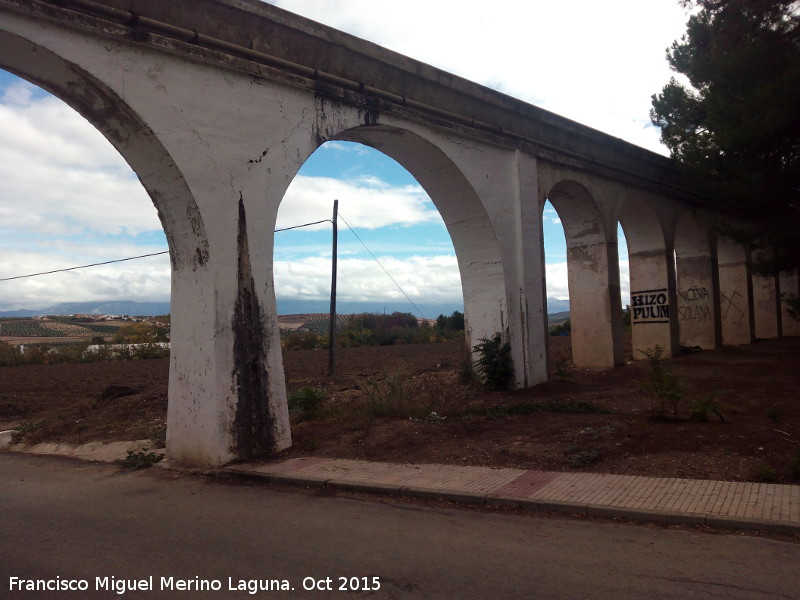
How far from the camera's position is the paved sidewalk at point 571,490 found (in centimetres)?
474

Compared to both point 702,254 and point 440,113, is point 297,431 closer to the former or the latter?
point 440,113

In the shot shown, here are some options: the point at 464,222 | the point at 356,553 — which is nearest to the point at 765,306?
the point at 464,222

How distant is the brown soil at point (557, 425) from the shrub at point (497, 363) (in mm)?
245

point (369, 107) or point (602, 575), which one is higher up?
point (369, 107)

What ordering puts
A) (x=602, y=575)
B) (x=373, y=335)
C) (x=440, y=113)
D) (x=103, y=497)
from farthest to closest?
(x=373, y=335) < (x=440, y=113) < (x=103, y=497) < (x=602, y=575)

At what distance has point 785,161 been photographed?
1269 cm

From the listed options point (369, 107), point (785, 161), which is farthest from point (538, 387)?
point (785, 161)

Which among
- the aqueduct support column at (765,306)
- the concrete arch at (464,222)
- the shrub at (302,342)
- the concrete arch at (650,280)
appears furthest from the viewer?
the shrub at (302,342)

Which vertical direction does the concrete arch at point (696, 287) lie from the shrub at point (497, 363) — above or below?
above

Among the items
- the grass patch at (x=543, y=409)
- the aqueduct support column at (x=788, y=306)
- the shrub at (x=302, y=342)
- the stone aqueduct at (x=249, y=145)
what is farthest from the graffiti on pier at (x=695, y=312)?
the shrub at (x=302, y=342)

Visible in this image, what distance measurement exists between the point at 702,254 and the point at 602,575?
16.9 metres

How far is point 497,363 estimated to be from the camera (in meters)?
11.1

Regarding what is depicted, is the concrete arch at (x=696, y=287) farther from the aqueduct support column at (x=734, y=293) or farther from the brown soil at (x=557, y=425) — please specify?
the brown soil at (x=557, y=425)

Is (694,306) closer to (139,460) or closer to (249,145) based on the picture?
(249,145)
